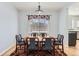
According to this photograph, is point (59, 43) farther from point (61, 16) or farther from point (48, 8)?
point (48, 8)

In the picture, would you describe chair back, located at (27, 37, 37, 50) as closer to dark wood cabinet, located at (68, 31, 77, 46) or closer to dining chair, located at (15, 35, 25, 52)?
dining chair, located at (15, 35, 25, 52)

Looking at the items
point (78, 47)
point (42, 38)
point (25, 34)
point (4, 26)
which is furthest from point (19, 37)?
point (78, 47)

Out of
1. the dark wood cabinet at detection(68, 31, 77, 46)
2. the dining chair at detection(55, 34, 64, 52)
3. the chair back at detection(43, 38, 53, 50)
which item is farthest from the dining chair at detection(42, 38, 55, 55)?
the dark wood cabinet at detection(68, 31, 77, 46)

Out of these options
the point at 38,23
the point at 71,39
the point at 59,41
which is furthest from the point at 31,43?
the point at 71,39

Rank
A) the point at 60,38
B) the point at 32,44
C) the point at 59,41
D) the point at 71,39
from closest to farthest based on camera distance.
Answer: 1. the point at 60,38
2. the point at 59,41
3. the point at 32,44
4. the point at 71,39

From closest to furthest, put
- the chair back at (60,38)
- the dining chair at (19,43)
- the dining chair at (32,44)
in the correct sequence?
the dining chair at (19,43) < the chair back at (60,38) < the dining chair at (32,44)

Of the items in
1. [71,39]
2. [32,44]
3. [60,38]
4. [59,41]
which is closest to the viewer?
[60,38]

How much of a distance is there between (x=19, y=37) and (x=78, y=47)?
237 centimetres

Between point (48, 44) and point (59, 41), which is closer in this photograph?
point (59, 41)

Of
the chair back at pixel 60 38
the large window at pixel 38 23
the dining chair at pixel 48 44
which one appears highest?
the large window at pixel 38 23

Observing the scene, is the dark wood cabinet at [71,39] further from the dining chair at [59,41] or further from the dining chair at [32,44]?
the dining chair at [32,44]

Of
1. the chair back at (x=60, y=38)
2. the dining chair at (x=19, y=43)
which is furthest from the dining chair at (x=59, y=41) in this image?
the dining chair at (x=19, y=43)

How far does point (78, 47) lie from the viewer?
508 cm

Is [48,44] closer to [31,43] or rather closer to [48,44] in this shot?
[48,44]
